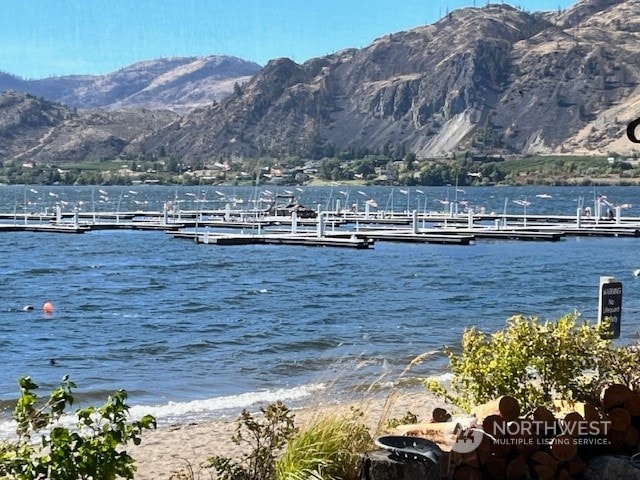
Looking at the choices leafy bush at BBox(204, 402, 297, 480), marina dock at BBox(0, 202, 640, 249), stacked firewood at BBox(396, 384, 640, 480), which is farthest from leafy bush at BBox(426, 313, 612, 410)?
marina dock at BBox(0, 202, 640, 249)

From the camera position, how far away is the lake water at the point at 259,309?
14945 millimetres

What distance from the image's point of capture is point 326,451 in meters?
5.47

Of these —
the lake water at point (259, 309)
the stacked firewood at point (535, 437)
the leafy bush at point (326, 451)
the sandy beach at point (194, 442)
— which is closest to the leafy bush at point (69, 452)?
the leafy bush at point (326, 451)

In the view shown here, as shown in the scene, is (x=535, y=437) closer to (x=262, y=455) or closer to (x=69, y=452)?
(x=262, y=455)

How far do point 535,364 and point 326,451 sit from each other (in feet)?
4.79

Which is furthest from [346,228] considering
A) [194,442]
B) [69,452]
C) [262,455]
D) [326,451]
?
[69,452]

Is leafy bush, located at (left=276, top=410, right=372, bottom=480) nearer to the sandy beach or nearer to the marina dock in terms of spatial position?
the sandy beach

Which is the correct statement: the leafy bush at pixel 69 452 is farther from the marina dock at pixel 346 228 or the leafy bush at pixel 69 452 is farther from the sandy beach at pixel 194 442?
the marina dock at pixel 346 228

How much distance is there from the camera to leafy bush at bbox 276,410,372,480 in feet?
17.6

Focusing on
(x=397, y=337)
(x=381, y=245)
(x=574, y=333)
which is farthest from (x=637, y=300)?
(x=381, y=245)

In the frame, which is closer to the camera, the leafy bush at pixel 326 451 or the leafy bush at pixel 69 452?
the leafy bush at pixel 69 452

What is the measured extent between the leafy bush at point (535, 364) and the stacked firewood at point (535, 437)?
361 millimetres

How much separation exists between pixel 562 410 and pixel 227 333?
17.0 metres

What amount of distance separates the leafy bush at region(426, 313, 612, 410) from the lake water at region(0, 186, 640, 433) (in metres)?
0.78
